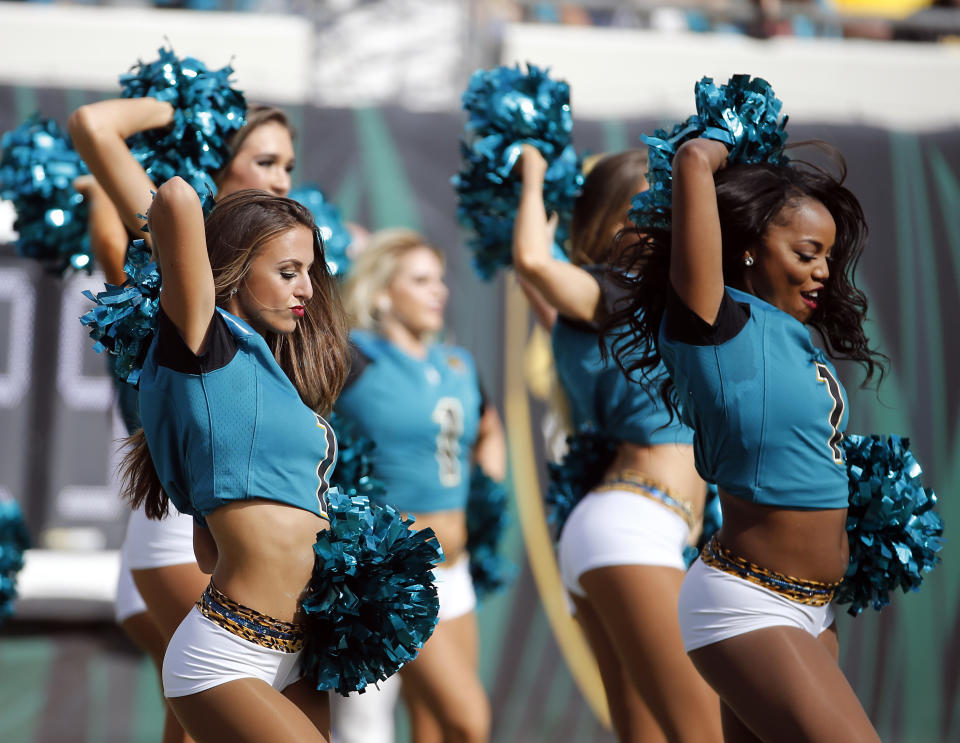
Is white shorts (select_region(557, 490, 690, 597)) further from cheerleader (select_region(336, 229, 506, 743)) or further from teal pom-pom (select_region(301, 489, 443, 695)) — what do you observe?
cheerleader (select_region(336, 229, 506, 743))

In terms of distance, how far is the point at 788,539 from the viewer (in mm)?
2404

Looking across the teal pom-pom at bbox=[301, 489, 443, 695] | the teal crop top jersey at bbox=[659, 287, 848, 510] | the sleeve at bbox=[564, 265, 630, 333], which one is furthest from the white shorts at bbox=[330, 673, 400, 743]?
the teal crop top jersey at bbox=[659, 287, 848, 510]

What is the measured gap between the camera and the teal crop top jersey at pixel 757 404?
7.87 feet

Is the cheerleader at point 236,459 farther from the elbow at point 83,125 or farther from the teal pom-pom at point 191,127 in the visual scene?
the teal pom-pom at point 191,127

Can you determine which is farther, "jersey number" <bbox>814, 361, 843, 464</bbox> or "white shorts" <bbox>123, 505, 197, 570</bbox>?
"white shorts" <bbox>123, 505, 197, 570</bbox>

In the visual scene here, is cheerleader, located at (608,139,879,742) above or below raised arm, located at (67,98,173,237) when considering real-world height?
below

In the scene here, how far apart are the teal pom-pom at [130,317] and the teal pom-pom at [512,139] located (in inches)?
54.8

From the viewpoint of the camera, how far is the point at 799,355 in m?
2.47

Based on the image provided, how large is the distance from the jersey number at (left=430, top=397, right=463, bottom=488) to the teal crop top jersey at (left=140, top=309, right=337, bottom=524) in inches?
83.8

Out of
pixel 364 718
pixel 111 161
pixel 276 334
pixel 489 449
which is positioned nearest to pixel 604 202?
pixel 276 334

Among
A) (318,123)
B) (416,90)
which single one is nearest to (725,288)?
(318,123)

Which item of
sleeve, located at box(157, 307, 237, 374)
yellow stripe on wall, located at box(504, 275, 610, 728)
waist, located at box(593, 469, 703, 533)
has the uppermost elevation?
sleeve, located at box(157, 307, 237, 374)

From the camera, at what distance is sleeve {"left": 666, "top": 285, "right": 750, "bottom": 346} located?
239 centimetres

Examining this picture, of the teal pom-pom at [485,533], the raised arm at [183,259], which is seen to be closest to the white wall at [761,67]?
the teal pom-pom at [485,533]
